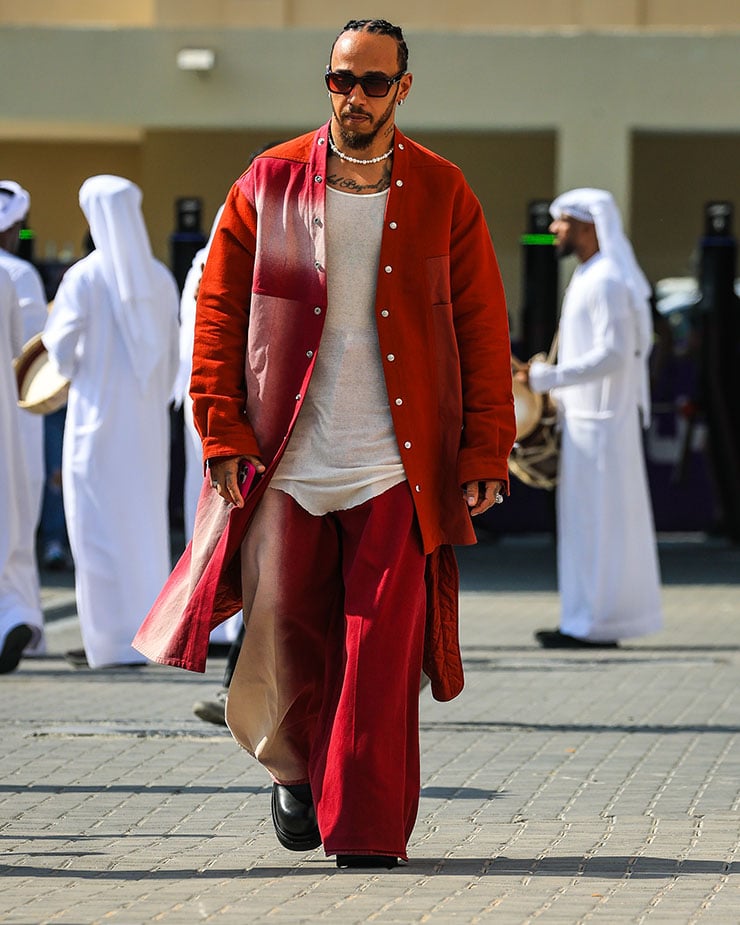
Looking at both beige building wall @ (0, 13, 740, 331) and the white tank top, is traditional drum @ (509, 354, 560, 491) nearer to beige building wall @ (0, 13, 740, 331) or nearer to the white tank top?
beige building wall @ (0, 13, 740, 331)

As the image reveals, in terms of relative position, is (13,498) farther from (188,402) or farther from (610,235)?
(610,235)

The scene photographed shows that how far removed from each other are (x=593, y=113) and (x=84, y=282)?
7185 millimetres

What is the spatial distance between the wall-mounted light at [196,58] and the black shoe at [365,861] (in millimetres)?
11445

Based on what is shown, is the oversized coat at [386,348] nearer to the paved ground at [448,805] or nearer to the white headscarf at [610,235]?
the paved ground at [448,805]

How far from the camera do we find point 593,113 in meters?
16.1

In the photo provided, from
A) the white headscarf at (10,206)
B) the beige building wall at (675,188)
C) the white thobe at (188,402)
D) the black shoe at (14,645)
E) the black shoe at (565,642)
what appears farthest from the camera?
the beige building wall at (675,188)

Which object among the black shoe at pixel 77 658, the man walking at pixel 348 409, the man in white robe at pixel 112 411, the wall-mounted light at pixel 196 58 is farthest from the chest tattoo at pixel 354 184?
the wall-mounted light at pixel 196 58

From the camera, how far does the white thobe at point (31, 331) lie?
33.7 feet

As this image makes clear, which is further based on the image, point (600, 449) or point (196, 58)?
point (196, 58)

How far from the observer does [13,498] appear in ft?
32.7

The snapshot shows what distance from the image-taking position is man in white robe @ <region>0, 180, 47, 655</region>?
1009cm

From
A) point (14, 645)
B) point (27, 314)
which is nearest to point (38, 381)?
point (27, 314)

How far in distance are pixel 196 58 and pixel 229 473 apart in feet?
36.2

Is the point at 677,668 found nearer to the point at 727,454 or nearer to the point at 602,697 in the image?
the point at 602,697
